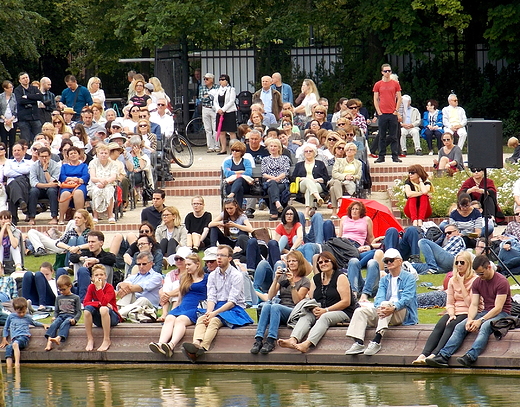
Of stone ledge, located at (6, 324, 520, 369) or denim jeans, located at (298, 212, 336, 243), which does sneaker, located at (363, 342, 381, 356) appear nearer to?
stone ledge, located at (6, 324, 520, 369)

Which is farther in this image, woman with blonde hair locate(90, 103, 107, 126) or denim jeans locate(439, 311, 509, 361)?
woman with blonde hair locate(90, 103, 107, 126)

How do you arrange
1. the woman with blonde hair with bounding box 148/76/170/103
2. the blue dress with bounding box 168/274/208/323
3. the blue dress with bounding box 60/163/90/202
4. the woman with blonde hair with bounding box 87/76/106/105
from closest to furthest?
1. the blue dress with bounding box 168/274/208/323
2. the blue dress with bounding box 60/163/90/202
3. the woman with blonde hair with bounding box 148/76/170/103
4. the woman with blonde hair with bounding box 87/76/106/105

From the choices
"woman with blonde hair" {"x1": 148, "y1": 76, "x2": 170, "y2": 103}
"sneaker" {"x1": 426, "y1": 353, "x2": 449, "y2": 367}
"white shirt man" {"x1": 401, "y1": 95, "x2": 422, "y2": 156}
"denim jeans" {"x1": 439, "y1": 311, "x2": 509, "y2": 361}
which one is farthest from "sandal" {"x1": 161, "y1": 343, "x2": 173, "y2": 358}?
"white shirt man" {"x1": 401, "y1": 95, "x2": 422, "y2": 156}

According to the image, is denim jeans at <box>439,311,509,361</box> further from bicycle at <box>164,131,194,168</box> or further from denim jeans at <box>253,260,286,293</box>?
bicycle at <box>164,131,194,168</box>

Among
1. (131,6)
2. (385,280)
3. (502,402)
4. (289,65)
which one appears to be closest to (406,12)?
(289,65)

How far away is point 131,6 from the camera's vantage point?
29.2m

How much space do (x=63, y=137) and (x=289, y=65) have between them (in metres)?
10.0

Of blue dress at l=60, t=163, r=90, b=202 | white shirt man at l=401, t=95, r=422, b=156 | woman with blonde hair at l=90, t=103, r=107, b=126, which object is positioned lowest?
blue dress at l=60, t=163, r=90, b=202

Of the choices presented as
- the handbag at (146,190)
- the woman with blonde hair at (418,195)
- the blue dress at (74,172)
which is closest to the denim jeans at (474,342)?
the woman with blonde hair at (418,195)

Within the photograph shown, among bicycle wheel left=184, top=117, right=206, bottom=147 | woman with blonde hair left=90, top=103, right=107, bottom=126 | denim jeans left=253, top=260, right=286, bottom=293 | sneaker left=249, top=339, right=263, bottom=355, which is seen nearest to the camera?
sneaker left=249, top=339, right=263, bottom=355

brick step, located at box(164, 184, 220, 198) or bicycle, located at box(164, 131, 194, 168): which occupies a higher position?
bicycle, located at box(164, 131, 194, 168)

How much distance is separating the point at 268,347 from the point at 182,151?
1016 cm

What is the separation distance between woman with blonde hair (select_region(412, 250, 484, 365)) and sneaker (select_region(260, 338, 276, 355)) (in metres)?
1.54

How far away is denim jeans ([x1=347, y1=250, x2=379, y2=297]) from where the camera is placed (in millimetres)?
14477
